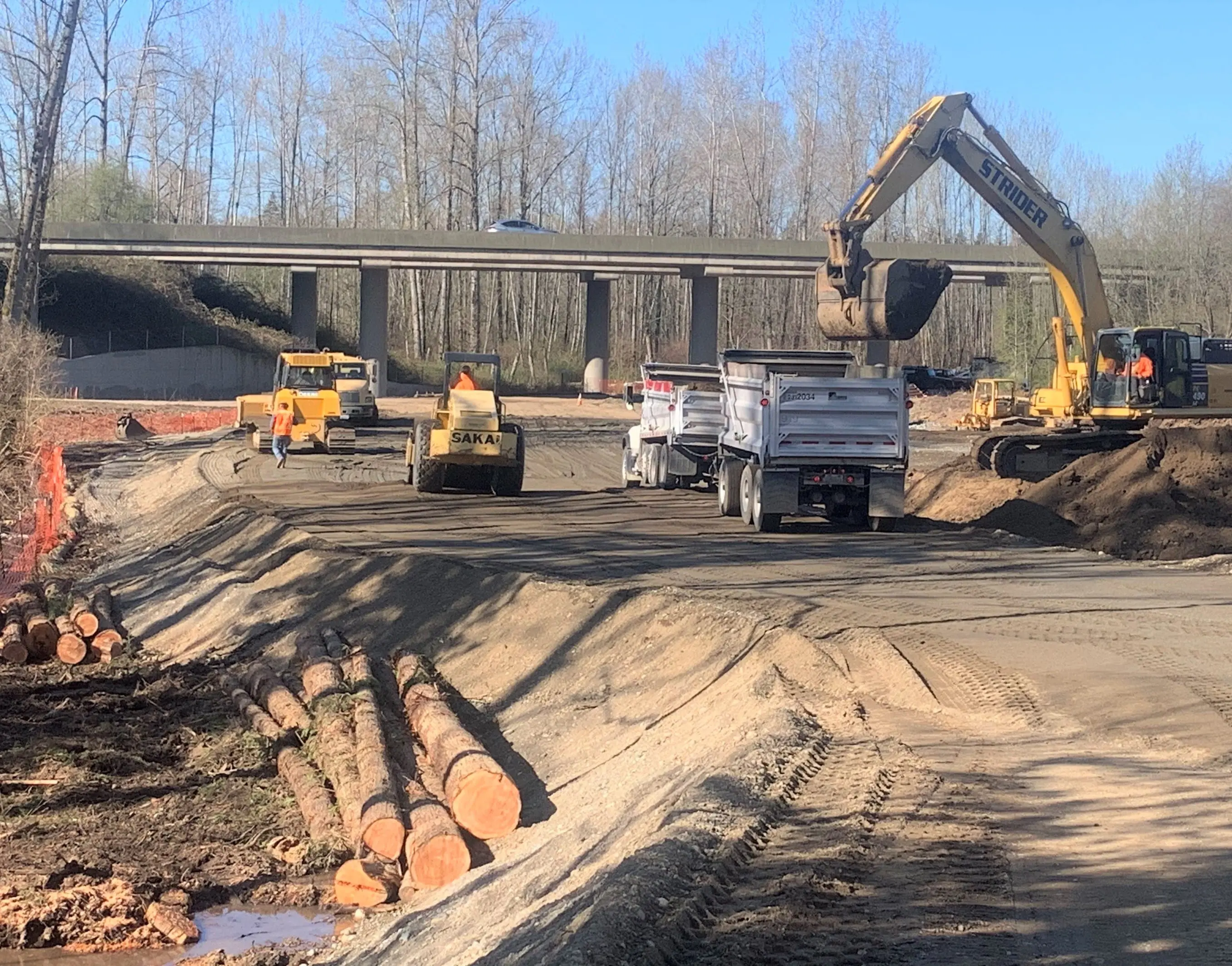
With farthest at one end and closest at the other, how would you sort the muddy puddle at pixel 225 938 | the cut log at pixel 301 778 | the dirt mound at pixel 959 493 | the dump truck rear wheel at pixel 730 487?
the dirt mound at pixel 959 493 → the dump truck rear wheel at pixel 730 487 → the cut log at pixel 301 778 → the muddy puddle at pixel 225 938

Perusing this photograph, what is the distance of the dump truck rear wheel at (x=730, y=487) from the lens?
67.6 feet

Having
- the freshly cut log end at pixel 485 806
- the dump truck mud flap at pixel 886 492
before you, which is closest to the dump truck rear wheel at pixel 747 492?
the dump truck mud flap at pixel 886 492

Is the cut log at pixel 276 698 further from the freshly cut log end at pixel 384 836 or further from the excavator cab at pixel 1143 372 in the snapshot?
the excavator cab at pixel 1143 372

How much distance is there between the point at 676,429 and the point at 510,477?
3.13 m

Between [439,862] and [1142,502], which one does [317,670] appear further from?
[1142,502]

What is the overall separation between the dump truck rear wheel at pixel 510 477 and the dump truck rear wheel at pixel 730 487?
394 centimetres

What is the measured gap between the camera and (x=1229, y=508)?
66.3 ft

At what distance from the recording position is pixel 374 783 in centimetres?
895

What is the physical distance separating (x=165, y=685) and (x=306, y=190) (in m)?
75.1

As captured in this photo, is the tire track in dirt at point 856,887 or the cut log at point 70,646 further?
the cut log at point 70,646

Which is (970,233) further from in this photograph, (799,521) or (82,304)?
(799,521)

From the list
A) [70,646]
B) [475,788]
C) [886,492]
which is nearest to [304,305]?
[886,492]

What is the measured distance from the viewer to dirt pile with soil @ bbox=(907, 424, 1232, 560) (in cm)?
1900

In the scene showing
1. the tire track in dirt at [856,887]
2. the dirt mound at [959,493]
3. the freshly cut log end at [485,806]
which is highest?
the dirt mound at [959,493]
